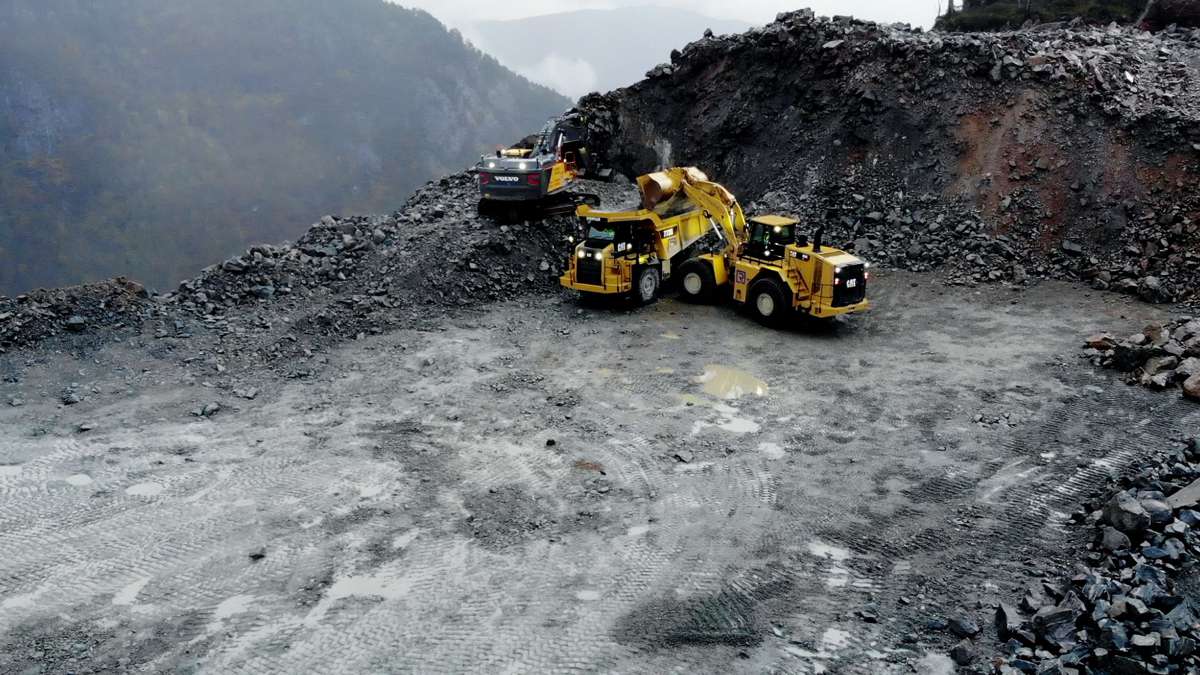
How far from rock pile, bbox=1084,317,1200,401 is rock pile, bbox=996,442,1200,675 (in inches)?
127

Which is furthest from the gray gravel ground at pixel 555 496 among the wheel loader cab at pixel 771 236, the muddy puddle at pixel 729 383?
the wheel loader cab at pixel 771 236

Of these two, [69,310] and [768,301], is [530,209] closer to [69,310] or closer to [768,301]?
[768,301]

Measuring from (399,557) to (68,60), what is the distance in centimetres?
6511

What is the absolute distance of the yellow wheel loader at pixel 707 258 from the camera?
13.0 m

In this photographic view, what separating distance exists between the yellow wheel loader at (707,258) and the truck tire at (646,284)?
0.06 ft

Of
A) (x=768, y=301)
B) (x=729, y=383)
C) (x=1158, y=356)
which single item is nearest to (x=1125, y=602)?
(x=729, y=383)

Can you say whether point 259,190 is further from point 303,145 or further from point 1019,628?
point 1019,628

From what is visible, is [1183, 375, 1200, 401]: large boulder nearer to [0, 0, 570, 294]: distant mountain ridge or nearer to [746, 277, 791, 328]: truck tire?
[746, 277, 791, 328]: truck tire

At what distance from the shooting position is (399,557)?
7.33 metres

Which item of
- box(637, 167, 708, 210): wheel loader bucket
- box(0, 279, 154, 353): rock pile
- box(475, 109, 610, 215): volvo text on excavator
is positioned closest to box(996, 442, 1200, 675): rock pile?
box(637, 167, 708, 210): wheel loader bucket

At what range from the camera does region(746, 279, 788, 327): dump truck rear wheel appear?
13289 mm

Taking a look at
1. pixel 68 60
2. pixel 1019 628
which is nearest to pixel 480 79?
pixel 68 60

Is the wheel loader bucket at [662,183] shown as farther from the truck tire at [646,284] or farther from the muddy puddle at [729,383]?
the muddy puddle at [729,383]

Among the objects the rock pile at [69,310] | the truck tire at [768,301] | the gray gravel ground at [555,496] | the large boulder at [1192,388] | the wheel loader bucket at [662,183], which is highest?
the wheel loader bucket at [662,183]
